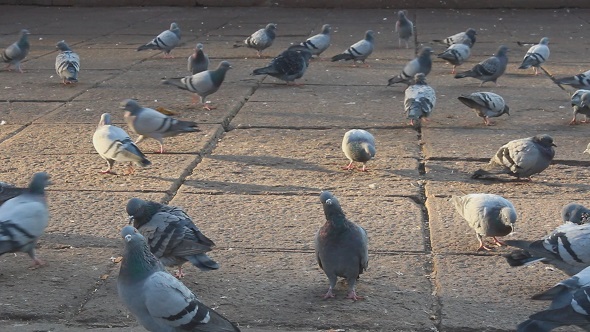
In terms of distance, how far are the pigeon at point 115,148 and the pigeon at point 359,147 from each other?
1.35 m

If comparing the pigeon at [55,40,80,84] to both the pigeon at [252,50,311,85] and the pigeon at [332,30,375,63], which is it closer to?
the pigeon at [252,50,311,85]

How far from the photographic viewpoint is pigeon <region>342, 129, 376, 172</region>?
620 cm

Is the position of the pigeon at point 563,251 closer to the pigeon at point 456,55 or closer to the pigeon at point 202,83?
the pigeon at point 202,83

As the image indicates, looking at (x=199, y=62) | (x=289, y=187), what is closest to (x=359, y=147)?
(x=289, y=187)

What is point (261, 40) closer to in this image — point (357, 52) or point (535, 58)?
point (357, 52)

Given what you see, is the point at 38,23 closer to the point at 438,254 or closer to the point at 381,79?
the point at 381,79

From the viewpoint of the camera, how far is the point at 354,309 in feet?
13.3

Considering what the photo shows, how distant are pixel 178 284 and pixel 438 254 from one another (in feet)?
5.45

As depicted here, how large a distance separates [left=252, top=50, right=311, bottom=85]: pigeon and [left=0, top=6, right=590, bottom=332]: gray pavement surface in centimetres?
16

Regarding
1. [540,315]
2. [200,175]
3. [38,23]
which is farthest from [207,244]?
[38,23]

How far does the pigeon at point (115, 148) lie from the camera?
239 inches

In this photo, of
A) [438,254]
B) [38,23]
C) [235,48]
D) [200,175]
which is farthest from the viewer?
[38,23]

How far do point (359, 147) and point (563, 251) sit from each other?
7.60ft

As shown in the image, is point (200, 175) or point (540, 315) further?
point (200, 175)
